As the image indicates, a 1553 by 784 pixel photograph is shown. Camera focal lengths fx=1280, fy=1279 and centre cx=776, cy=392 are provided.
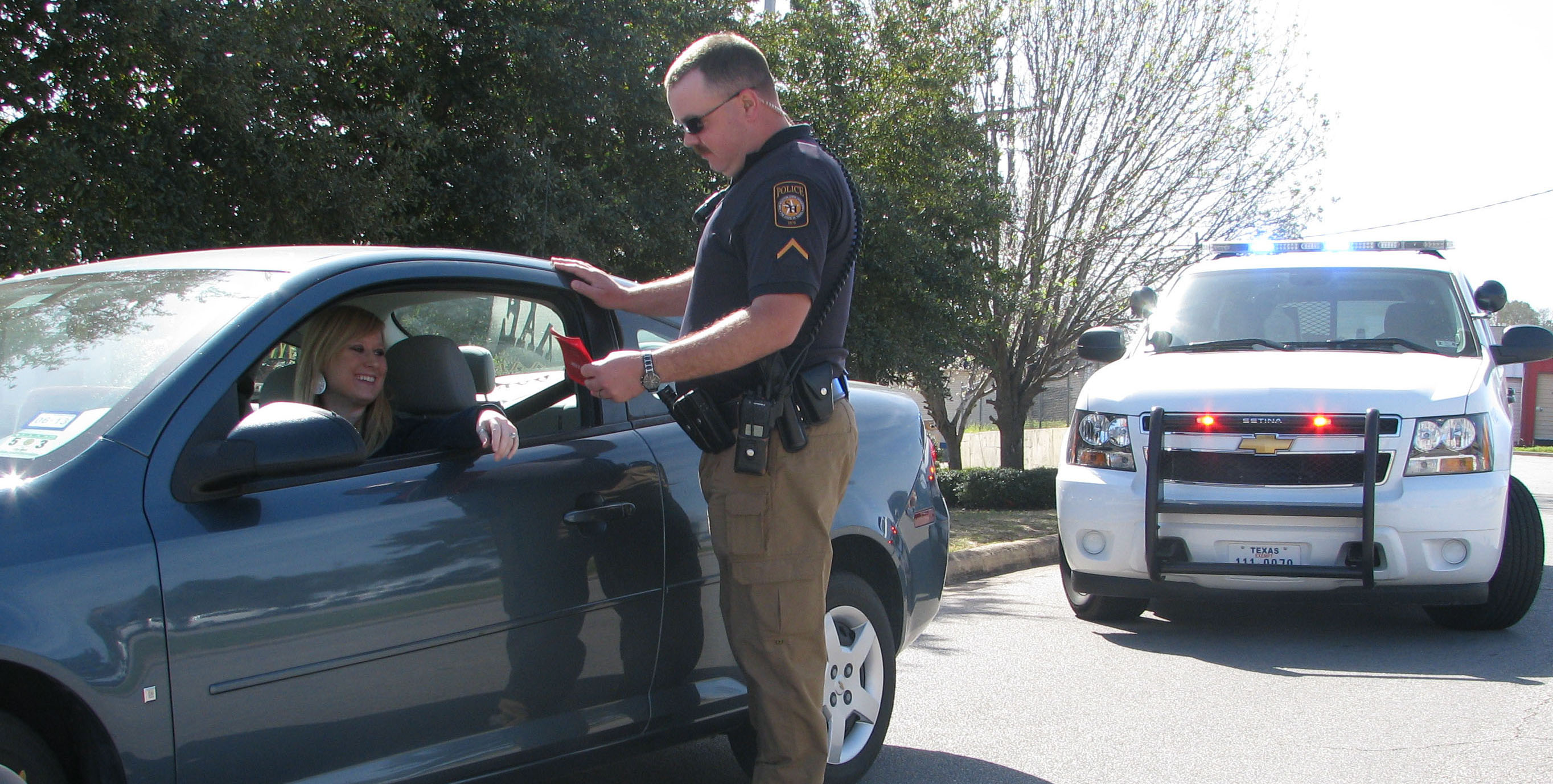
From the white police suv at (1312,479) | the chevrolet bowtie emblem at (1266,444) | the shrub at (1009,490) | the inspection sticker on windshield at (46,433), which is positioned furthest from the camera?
the shrub at (1009,490)

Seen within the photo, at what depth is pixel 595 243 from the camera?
32.0 feet

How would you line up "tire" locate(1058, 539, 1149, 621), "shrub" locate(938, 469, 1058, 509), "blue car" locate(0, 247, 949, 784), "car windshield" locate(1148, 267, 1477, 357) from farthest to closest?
"shrub" locate(938, 469, 1058, 509), "car windshield" locate(1148, 267, 1477, 357), "tire" locate(1058, 539, 1149, 621), "blue car" locate(0, 247, 949, 784)

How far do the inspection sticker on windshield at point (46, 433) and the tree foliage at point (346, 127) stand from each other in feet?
16.0

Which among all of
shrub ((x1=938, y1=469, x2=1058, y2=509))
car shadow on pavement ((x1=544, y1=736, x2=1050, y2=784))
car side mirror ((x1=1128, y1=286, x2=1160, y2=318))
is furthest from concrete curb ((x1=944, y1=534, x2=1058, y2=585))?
car shadow on pavement ((x1=544, y1=736, x2=1050, y2=784))

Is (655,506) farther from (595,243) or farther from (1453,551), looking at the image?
(595,243)

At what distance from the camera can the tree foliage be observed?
7.03 meters

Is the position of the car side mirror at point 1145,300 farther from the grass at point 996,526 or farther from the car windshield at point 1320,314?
the grass at point 996,526

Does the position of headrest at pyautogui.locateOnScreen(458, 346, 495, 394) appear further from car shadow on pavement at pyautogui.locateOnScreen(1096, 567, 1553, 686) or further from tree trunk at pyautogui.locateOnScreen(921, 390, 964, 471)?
tree trunk at pyautogui.locateOnScreen(921, 390, 964, 471)

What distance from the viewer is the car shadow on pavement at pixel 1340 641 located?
5.48m

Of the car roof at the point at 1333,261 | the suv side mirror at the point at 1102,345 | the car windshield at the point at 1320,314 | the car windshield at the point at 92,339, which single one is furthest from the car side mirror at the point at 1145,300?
the car windshield at the point at 92,339

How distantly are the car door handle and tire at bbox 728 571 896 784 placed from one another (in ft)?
2.60

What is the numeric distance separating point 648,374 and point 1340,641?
458cm

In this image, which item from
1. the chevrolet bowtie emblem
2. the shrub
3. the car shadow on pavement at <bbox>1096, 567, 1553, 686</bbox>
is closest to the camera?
the car shadow on pavement at <bbox>1096, 567, 1553, 686</bbox>

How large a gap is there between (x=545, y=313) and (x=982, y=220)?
1096 cm
